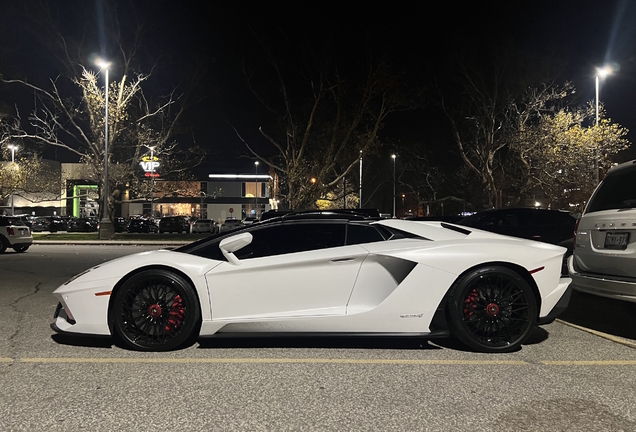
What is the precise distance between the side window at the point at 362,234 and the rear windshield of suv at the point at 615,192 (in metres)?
2.68

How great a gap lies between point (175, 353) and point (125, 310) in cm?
60

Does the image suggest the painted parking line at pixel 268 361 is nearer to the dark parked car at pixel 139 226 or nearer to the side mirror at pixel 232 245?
the side mirror at pixel 232 245

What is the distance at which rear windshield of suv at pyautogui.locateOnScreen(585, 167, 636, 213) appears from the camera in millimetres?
5809

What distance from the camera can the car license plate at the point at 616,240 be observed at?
5.32 meters

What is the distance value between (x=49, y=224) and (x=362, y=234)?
4711cm

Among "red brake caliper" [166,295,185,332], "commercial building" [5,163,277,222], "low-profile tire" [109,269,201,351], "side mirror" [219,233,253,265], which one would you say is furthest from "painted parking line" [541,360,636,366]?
"commercial building" [5,163,277,222]

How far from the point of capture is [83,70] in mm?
28438

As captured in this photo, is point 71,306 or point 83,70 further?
point 83,70

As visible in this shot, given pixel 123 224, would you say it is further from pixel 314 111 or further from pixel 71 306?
pixel 71 306

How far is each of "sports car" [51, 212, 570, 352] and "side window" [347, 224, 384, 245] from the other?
0.21 metres

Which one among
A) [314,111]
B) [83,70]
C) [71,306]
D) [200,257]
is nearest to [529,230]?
[200,257]

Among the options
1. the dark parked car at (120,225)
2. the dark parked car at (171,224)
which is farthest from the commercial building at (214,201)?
the dark parked car at (171,224)

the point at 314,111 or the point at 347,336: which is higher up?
the point at 314,111

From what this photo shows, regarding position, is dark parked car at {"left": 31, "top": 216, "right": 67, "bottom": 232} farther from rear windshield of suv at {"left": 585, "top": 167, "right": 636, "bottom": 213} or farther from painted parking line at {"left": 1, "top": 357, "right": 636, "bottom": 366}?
rear windshield of suv at {"left": 585, "top": 167, "right": 636, "bottom": 213}
